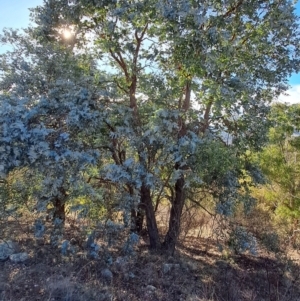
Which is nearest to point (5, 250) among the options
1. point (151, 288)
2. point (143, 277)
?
point (143, 277)

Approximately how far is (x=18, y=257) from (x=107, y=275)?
166 centimetres

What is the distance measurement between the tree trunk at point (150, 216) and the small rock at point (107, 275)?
1392 mm

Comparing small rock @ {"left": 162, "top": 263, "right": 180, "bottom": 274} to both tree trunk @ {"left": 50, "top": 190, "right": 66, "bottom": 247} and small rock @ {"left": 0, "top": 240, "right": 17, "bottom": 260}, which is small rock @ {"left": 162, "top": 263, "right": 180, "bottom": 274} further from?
small rock @ {"left": 0, "top": 240, "right": 17, "bottom": 260}

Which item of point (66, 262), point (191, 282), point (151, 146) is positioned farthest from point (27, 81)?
point (191, 282)

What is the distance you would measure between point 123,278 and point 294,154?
539 cm

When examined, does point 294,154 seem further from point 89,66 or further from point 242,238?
point 89,66

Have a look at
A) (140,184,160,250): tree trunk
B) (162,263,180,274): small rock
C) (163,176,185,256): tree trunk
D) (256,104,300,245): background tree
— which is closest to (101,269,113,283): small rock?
(162,263,180,274): small rock

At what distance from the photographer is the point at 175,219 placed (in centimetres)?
588

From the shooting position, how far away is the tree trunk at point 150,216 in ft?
18.6

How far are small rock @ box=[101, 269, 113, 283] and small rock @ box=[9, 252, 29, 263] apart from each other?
4.79 feet

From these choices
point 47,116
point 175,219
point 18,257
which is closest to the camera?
point 47,116

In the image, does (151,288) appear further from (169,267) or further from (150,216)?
(150,216)

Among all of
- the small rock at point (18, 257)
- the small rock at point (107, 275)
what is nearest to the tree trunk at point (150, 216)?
the small rock at point (107, 275)

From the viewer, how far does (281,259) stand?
612 cm
